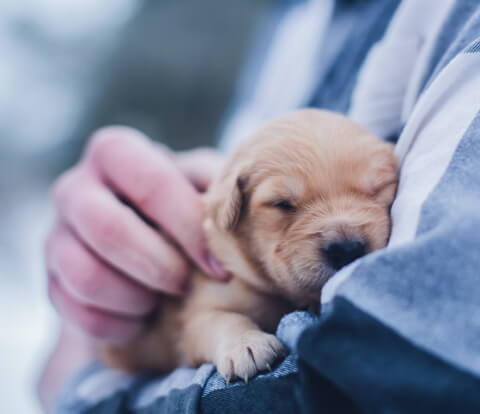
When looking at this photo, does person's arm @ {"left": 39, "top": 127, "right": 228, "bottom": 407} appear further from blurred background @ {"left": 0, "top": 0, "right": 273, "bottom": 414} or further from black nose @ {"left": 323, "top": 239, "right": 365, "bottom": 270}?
blurred background @ {"left": 0, "top": 0, "right": 273, "bottom": 414}

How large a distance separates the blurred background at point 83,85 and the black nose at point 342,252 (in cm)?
403

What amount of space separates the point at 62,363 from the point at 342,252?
1.94 metres

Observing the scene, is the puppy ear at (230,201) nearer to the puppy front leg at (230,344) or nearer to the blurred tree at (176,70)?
the puppy front leg at (230,344)

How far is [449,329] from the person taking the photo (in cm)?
54

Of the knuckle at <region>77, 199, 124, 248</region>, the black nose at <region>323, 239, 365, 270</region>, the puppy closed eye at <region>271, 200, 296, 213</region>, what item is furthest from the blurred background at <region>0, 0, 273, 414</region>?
the black nose at <region>323, 239, 365, 270</region>

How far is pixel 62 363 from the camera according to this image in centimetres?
240

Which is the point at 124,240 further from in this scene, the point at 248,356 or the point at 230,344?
the point at 248,356

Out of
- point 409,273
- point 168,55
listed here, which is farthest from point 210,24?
point 409,273

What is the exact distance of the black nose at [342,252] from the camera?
1.05 metres

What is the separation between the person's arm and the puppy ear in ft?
0.60

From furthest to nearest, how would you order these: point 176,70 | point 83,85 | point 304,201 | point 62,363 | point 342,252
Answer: point 176,70 → point 83,85 → point 62,363 → point 304,201 → point 342,252

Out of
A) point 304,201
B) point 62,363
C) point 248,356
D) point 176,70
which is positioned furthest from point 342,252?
point 176,70

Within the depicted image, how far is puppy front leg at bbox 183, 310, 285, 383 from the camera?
0.90 m

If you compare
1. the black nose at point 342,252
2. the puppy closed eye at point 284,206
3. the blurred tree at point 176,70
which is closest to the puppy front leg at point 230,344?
the black nose at point 342,252
